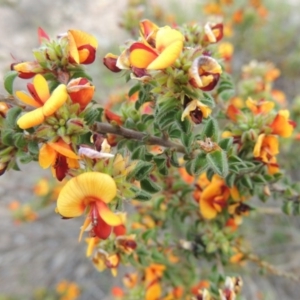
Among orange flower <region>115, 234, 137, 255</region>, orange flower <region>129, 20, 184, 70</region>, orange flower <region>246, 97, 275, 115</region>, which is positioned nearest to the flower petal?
orange flower <region>129, 20, 184, 70</region>

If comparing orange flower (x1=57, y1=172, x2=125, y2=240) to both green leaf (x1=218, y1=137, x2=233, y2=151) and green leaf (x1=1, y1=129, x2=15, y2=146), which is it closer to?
green leaf (x1=1, y1=129, x2=15, y2=146)

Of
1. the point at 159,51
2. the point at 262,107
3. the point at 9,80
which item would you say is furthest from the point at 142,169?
the point at 262,107

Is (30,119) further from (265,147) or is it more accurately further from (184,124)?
(265,147)

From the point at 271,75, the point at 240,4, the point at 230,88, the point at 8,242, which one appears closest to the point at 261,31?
the point at 240,4

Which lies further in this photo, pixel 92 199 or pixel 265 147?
pixel 265 147

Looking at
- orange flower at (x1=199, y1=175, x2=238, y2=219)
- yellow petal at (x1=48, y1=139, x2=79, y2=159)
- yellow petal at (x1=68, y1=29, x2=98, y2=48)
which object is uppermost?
yellow petal at (x1=68, y1=29, x2=98, y2=48)

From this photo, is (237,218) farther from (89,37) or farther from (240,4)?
(240,4)
